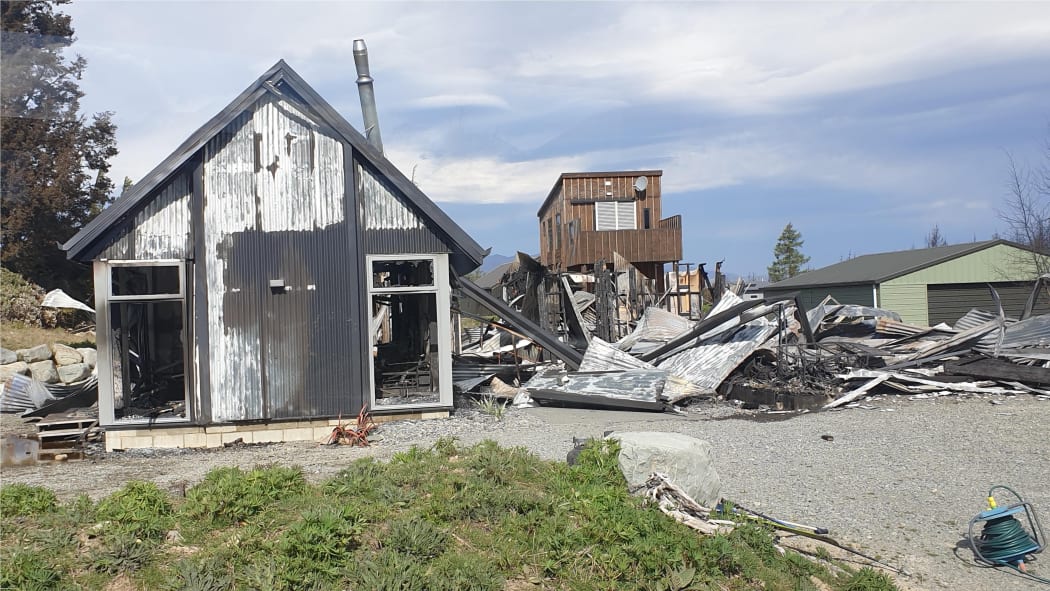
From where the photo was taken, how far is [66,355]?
63.8ft

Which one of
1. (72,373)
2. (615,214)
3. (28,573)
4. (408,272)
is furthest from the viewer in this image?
(615,214)

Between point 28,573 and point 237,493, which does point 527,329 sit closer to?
point 237,493

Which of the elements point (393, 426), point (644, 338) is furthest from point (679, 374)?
point (393, 426)

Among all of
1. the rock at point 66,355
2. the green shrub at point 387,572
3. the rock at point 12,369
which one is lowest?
the green shrub at point 387,572

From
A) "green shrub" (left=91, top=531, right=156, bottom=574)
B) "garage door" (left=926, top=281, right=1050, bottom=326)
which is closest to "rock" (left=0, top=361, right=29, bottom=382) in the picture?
"green shrub" (left=91, top=531, right=156, bottom=574)

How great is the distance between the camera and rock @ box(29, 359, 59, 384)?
18359mm

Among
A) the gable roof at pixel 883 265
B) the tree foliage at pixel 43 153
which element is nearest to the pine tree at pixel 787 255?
the gable roof at pixel 883 265

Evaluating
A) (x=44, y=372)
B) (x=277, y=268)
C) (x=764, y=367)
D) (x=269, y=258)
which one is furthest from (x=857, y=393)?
(x=44, y=372)

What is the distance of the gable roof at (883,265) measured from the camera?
103 feet

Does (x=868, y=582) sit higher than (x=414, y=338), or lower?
lower

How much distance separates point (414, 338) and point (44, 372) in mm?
9082

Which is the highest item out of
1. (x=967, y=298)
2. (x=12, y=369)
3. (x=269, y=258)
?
(x=269, y=258)

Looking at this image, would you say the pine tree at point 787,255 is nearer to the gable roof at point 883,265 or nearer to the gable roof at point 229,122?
the gable roof at point 883,265

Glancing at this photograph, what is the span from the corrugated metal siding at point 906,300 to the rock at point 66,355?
27256mm
